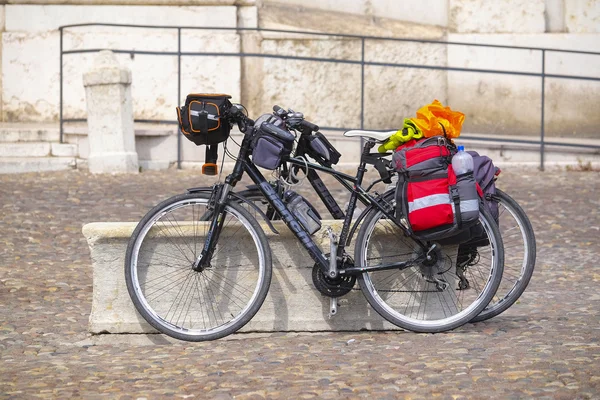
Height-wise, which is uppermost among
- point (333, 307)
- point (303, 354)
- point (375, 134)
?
point (375, 134)

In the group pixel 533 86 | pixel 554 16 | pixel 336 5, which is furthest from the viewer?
pixel 336 5

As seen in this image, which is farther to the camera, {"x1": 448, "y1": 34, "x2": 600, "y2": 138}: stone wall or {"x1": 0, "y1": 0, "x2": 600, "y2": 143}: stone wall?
{"x1": 448, "y1": 34, "x2": 600, "y2": 138}: stone wall

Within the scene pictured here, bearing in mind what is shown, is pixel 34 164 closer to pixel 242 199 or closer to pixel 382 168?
pixel 242 199

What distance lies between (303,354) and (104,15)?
1012 cm

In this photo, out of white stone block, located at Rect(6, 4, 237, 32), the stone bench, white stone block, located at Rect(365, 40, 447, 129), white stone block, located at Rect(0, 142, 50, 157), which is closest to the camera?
the stone bench

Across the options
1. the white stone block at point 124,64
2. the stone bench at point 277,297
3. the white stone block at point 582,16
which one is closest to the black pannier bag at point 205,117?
the stone bench at point 277,297

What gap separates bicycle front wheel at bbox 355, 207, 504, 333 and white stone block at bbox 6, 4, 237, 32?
9.22 metres

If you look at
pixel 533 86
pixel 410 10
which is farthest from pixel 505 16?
pixel 410 10

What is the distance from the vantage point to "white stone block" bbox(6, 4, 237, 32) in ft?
47.6

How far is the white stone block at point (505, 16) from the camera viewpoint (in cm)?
1497

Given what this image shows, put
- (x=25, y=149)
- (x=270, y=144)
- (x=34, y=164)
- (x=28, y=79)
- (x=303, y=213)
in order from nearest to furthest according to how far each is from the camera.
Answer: (x=270, y=144)
(x=303, y=213)
(x=34, y=164)
(x=25, y=149)
(x=28, y=79)

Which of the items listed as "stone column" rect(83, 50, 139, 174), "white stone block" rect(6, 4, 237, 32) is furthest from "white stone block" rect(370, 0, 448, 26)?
"stone column" rect(83, 50, 139, 174)

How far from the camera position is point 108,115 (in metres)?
12.4

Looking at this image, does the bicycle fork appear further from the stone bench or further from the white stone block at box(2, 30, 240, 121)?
the white stone block at box(2, 30, 240, 121)
